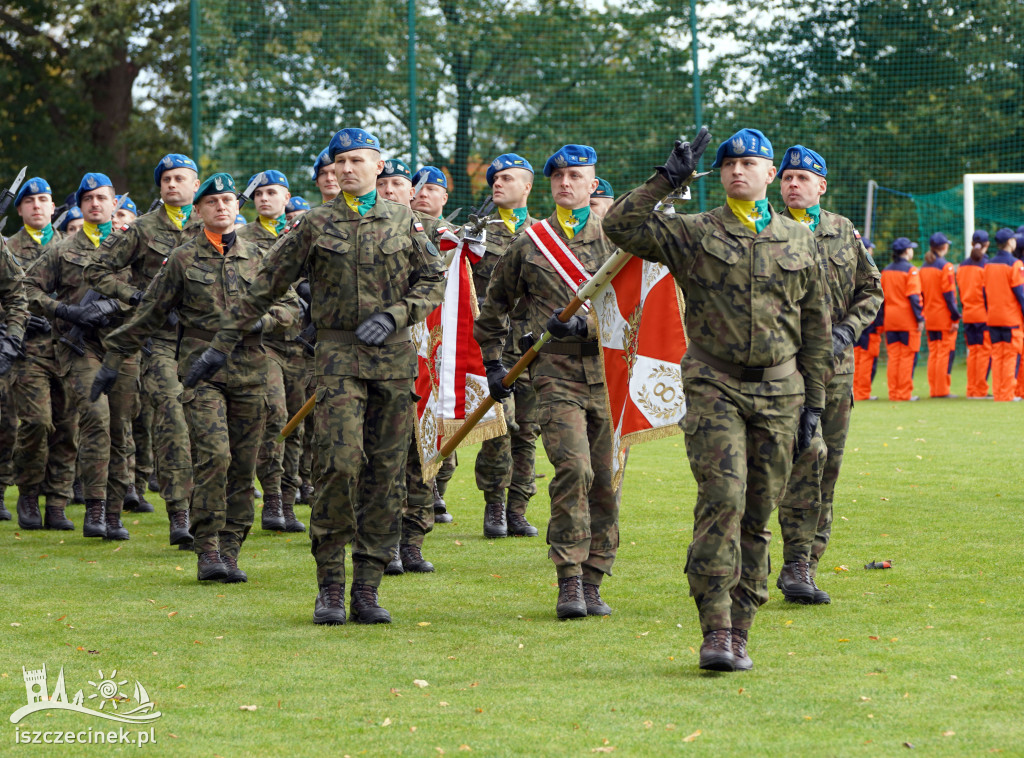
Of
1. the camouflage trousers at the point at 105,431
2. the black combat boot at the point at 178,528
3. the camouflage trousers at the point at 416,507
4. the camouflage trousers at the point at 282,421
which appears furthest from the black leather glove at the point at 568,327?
the camouflage trousers at the point at 105,431

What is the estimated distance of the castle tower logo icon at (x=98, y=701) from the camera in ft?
17.0

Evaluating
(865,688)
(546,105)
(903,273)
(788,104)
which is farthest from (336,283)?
(788,104)

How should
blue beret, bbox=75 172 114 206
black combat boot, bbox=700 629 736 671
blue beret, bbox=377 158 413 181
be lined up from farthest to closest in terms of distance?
blue beret, bbox=75 172 114 206 < blue beret, bbox=377 158 413 181 < black combat boot, bbox=700 629 736 671

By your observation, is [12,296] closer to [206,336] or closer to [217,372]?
[206,336]

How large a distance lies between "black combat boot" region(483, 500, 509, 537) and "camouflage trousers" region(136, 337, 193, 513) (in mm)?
2207

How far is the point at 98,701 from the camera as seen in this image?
17.7 feet

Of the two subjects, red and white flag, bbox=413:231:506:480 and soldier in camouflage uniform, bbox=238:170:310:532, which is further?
soldier in camouflage uniform, bbox=238:170:310:532

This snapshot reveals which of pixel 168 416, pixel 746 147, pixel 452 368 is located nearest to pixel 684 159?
pixel 746 147

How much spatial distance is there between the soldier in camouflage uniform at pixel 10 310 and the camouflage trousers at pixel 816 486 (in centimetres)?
500

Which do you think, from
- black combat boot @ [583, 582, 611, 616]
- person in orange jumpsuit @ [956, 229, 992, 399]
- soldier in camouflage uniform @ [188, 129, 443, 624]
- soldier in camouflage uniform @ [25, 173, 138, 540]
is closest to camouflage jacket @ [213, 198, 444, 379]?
soldier in camouflage uniform @ [188, 129, 443, 624]

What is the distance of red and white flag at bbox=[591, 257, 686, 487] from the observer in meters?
7.16

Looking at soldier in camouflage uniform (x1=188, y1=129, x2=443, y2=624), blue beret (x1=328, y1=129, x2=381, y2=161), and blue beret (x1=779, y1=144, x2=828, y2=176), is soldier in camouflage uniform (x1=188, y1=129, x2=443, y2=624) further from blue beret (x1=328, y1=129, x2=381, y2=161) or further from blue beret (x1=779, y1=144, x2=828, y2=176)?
blue beret (x1=779, y1=144, x2=828, y2=176)

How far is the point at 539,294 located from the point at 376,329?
1.20 metres

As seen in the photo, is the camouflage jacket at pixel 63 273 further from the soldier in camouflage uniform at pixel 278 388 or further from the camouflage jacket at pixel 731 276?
the camouflage jacket at pixel 731 276
